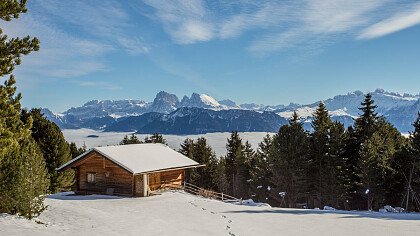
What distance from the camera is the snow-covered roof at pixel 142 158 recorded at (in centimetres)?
3766

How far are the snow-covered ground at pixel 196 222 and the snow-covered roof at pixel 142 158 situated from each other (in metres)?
7.46

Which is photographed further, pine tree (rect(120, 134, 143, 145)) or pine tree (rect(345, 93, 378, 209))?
pine tree (rect(120, 134, 143, 145))

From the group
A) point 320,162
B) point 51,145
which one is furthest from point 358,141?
point 51,145

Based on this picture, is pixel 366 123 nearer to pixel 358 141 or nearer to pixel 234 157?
pixel 358 141

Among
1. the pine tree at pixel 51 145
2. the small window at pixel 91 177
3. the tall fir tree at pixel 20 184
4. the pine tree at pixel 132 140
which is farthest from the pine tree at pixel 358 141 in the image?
the pine tree at pixel 132 140

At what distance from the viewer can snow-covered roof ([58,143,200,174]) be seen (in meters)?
37.7

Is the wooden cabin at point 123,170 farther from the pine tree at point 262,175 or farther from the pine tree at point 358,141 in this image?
the pine tree at point 262,175

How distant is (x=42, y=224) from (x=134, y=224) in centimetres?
538

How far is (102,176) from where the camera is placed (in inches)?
1553

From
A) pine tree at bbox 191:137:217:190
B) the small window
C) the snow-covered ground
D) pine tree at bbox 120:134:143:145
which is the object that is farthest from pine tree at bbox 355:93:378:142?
pine tree at bbox 120:134:143:145

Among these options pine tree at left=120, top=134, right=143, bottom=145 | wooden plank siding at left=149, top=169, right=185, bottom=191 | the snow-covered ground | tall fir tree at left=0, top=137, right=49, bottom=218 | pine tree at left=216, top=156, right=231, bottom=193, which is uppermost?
pine tree at left=120, top=134, right=143, bottom=145

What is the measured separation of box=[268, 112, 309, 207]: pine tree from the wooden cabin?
12.4m

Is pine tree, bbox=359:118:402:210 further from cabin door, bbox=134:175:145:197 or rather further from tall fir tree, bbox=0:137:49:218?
tall fir tree, bbox=0:137:49:218

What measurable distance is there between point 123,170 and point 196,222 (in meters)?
16.4
